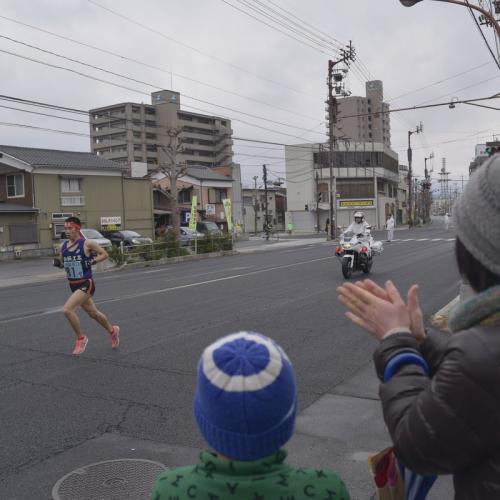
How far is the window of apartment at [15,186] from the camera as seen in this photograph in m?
36.2

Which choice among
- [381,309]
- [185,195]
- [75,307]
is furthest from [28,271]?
[185,195]

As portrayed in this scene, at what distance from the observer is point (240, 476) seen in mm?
1557

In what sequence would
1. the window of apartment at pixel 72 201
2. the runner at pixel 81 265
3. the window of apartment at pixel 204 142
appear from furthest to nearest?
the window of apartment at pixel 204 142
the window of apartment at pixel 72 201
the runner at pixel 81 265

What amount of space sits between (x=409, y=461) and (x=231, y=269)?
18.7 m

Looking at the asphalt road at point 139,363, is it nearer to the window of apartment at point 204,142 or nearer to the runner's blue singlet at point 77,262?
the runner's blue singlet at point 77,262

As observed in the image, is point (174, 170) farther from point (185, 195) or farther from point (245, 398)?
point (245, 398)

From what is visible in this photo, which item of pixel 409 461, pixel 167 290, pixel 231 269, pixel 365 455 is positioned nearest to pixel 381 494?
pixel 409 461

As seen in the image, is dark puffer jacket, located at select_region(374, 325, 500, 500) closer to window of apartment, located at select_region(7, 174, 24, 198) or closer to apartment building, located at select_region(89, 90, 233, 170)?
window of apartment, located at select_region(7, 174, 24, 198)

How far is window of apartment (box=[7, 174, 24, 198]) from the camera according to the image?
36250 millimetres

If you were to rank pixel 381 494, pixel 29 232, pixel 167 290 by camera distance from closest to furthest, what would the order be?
pixel 381 494
pixel 167 290
pixel 29 232

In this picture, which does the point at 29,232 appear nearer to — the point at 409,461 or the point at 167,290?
the point at 167,290

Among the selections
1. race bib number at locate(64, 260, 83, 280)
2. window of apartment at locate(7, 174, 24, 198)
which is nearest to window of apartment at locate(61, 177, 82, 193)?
window of apartment at locate(7, 174, 24, 198)

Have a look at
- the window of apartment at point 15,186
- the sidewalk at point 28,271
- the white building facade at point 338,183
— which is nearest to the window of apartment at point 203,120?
the white building facade at point 338,183

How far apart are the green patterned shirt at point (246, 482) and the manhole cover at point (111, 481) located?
92.3 inches
